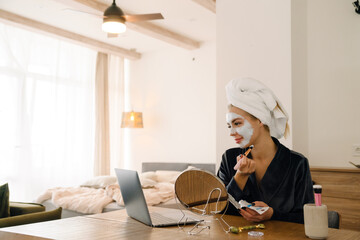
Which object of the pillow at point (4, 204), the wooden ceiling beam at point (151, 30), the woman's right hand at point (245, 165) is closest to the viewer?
the woman's right hand at point (245, 165)

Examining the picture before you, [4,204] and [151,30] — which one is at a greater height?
[151,30]

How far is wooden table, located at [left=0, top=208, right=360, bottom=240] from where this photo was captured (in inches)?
53.6

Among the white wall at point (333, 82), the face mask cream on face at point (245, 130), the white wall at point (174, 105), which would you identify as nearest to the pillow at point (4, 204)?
the face mask cream on face at point (245, 130)

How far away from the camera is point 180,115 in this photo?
711cm

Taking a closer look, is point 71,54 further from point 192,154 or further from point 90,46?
point 192,154

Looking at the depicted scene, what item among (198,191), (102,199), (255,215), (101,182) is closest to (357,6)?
(255,215)

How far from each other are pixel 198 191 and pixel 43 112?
18.1ft

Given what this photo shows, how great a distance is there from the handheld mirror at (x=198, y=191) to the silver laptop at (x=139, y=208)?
13 cm

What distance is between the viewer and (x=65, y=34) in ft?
20.2

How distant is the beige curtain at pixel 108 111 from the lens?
721 centimetres

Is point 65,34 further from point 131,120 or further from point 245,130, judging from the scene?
point 245,130

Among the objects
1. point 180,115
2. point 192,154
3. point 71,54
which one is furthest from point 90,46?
point 192,154

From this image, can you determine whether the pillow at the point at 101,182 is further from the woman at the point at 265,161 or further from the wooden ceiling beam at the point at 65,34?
the woman at the point at 265,161

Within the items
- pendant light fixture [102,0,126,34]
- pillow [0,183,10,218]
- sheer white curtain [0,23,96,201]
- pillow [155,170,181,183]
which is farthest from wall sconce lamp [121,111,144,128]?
pillow [0,183,10,218]
